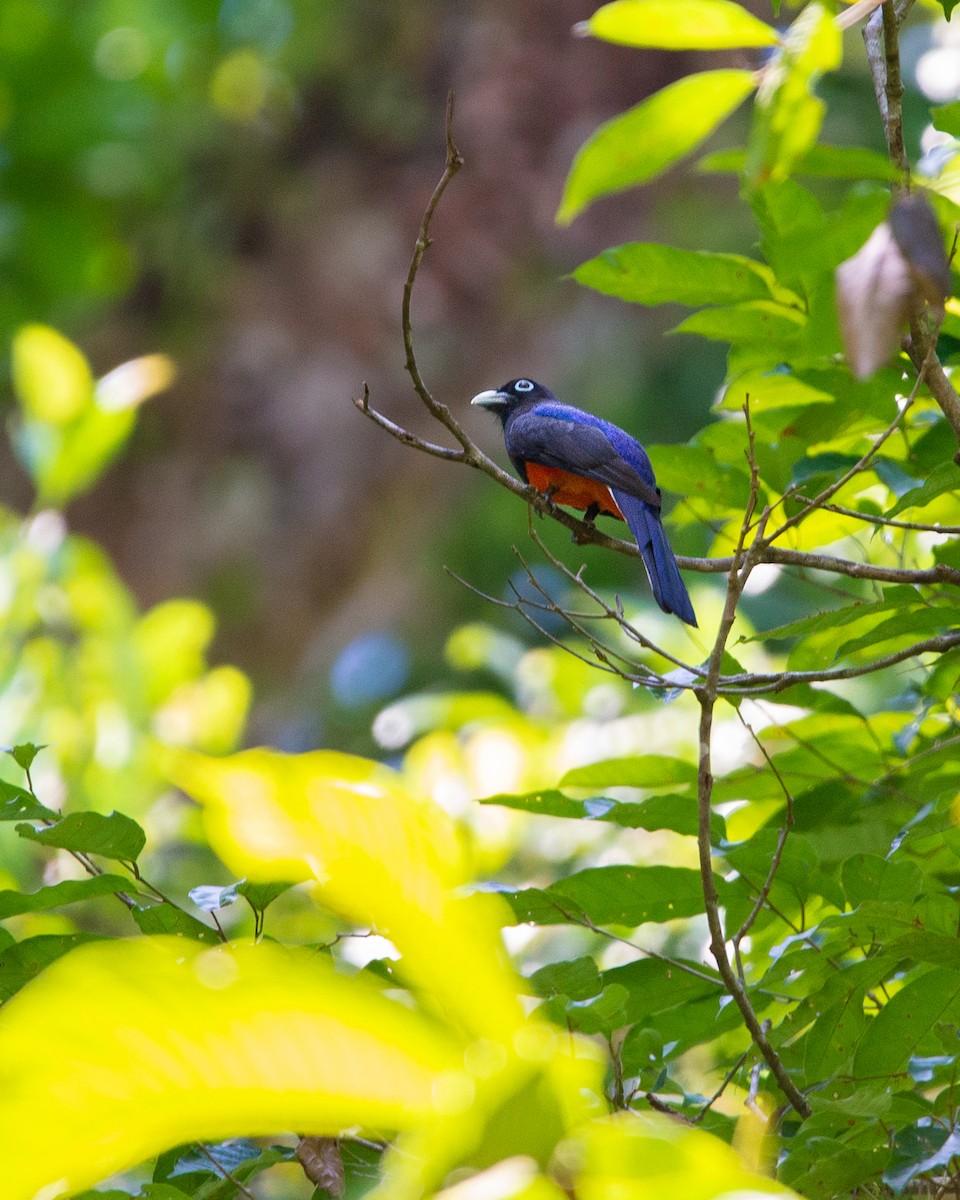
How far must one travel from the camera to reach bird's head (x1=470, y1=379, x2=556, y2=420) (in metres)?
4.60

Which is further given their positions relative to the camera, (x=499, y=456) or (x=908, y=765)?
(x=499, y=456)

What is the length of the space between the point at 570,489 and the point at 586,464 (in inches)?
14.3

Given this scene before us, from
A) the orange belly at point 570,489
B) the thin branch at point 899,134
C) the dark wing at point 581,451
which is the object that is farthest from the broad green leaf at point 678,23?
the orange belly at point 570,489

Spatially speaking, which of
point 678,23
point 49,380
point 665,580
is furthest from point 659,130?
point 49,380

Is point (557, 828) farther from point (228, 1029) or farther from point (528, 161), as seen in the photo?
point (528, 161)

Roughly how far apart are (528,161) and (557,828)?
271 inches

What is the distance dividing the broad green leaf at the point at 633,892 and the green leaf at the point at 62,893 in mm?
587

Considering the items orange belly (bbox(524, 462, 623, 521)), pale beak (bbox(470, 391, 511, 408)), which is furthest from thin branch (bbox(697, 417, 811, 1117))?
pale beak (bbox(470, 391, 511, 408))

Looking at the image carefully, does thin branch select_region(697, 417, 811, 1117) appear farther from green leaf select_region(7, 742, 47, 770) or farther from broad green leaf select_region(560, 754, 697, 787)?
green leaf select_region(7, 742, 47, 770)

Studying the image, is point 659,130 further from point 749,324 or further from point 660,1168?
point 749,324

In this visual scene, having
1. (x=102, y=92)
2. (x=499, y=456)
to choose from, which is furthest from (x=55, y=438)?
(x=499, y=456)

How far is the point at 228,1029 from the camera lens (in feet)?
1.73

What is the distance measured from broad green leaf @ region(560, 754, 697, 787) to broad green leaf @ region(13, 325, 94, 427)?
109 inches

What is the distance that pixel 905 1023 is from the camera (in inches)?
60.8
